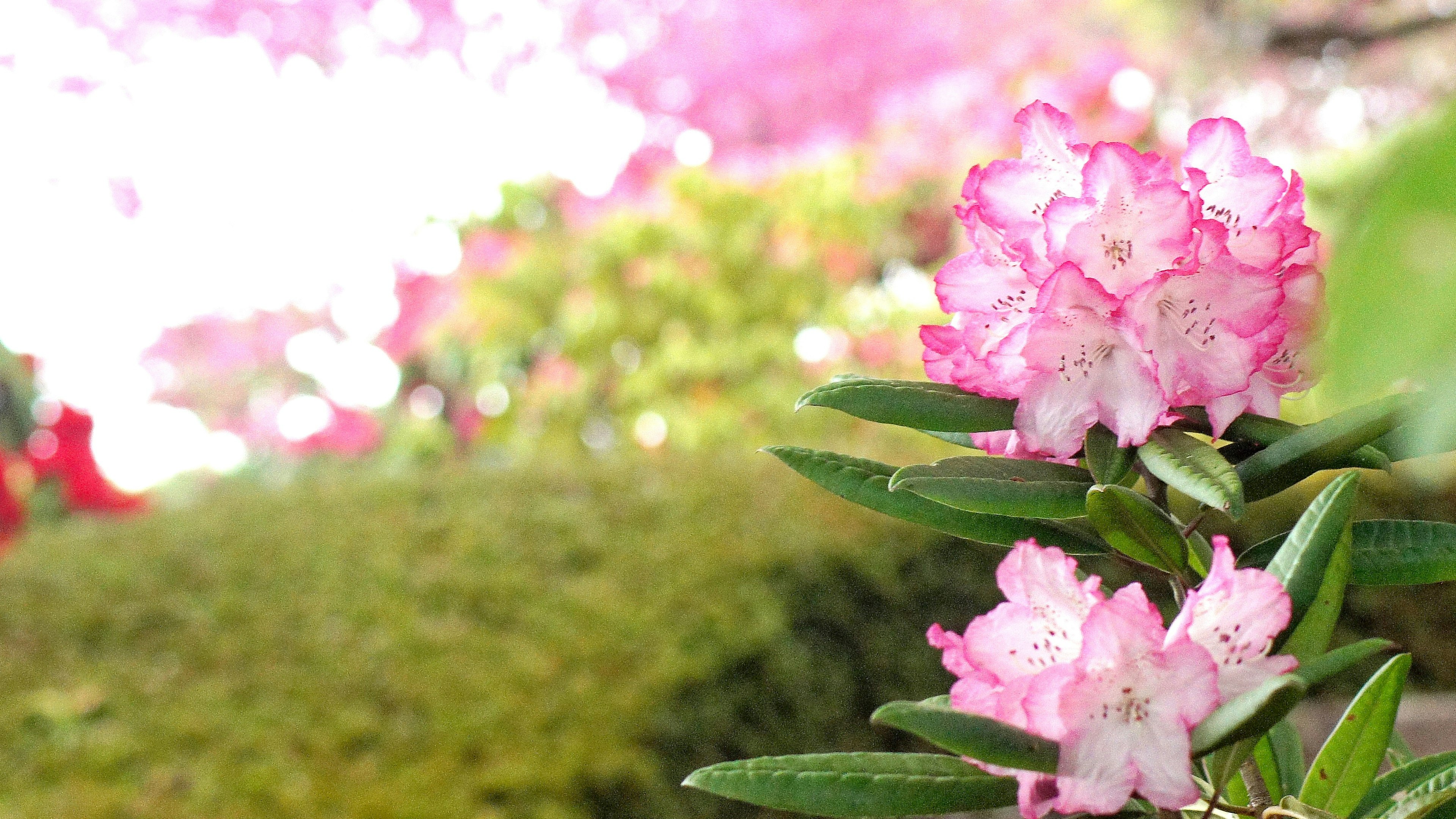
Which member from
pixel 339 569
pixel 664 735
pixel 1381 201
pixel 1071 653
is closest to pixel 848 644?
pixel 664 735

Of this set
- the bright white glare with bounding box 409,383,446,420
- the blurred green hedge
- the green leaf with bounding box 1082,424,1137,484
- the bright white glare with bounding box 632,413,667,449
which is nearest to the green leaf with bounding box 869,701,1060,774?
the green leaf with bounding box 1082,424,1137,484

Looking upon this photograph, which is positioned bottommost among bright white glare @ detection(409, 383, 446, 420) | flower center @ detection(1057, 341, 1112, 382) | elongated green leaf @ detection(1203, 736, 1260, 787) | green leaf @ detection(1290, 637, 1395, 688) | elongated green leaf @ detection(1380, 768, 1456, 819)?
elongated green leaf @ detection(1380, 768, 1456, 819)

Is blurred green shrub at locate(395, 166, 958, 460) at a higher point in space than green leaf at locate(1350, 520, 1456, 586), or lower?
higher

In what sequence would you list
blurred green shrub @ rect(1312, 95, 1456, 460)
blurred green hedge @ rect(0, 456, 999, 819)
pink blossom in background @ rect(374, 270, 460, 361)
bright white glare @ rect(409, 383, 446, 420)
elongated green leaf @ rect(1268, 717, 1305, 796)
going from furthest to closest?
bright white glare @ rect(409, 383, 446, 420)
pink blossom in background @ rect(374, 270, 460, 361)
blurred green hedge @ rect(0, 456, 999, 819)
elongated green leaf @ rect(1268, 717, 1305, 796)
blurred green shrub @ rect(1312, 95, 1456, 460)

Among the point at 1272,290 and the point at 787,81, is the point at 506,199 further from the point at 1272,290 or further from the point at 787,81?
the point at 1272,290

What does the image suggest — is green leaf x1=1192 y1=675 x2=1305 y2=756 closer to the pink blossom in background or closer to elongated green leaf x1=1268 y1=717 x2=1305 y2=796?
elongated green leaf x1=1268 y1=717 x2=1305 y2=796

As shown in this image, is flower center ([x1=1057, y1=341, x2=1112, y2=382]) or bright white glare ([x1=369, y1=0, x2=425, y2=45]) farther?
bright white glare ([x1=369, y1=0, x2=425, y2=45])

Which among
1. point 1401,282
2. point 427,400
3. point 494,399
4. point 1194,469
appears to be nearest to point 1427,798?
point 1194,469
